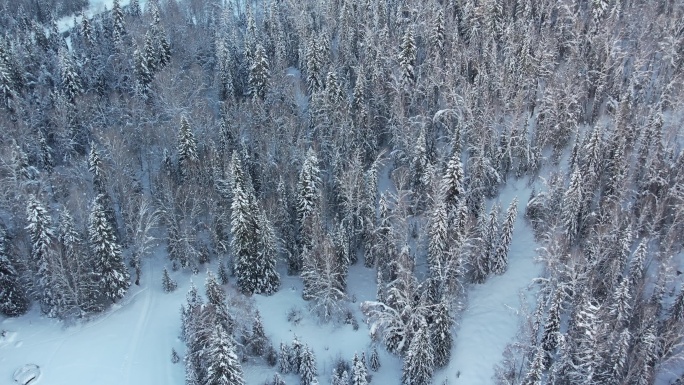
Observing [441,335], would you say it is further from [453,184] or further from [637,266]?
[637,266]

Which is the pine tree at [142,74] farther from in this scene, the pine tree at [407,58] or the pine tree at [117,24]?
the pine tree at [407,58]

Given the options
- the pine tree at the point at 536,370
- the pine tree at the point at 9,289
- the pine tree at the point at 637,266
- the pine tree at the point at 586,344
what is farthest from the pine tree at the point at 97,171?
the pine tree at the point at 637,266

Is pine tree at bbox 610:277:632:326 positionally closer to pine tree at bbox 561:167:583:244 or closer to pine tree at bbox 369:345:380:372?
pine tree at bbox 561:167:583:244

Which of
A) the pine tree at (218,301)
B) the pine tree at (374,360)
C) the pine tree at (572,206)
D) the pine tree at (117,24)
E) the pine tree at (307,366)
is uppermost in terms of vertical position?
the pine tree at (117,24)

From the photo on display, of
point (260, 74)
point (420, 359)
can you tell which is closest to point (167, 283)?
point (420, 359)

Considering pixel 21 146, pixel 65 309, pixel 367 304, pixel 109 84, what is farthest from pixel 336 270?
pixel 109 84

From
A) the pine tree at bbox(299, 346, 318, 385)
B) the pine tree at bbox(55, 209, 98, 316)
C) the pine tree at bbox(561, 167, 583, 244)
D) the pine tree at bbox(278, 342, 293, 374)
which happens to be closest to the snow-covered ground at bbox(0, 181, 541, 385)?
the pine tree at bbox(278, 342, 293, 374)
